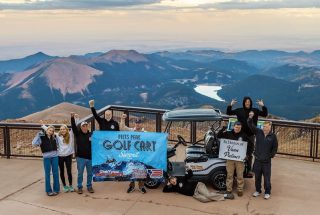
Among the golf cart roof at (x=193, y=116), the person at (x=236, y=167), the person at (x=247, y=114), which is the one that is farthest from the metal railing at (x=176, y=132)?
the person at (x=236, y=167)

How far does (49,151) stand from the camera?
423 inches

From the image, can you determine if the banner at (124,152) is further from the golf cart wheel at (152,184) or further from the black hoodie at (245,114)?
the black hoodie at (245,114)

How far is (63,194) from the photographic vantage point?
11070mm

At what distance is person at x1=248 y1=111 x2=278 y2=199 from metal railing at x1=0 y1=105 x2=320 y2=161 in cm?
296

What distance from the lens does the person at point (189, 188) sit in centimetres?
1051

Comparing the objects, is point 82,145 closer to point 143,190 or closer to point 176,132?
point 143,190

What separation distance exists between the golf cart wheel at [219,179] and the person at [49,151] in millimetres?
3575

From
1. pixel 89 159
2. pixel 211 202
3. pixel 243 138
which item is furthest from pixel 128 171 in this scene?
pixel 243 138

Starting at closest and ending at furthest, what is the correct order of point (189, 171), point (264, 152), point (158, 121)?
point (264, 152)
point (189, 171)
point (158, 121)

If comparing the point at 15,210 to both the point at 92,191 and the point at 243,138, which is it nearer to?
the point at 92,191

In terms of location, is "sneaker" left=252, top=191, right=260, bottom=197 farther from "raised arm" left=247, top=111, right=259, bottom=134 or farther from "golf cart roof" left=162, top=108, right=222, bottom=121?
"golf cart roof" left=162, top=108, right=222, bottom=121

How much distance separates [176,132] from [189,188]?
231 inches

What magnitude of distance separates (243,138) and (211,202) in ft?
5.25

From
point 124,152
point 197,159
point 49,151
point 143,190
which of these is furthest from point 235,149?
point 49,151
